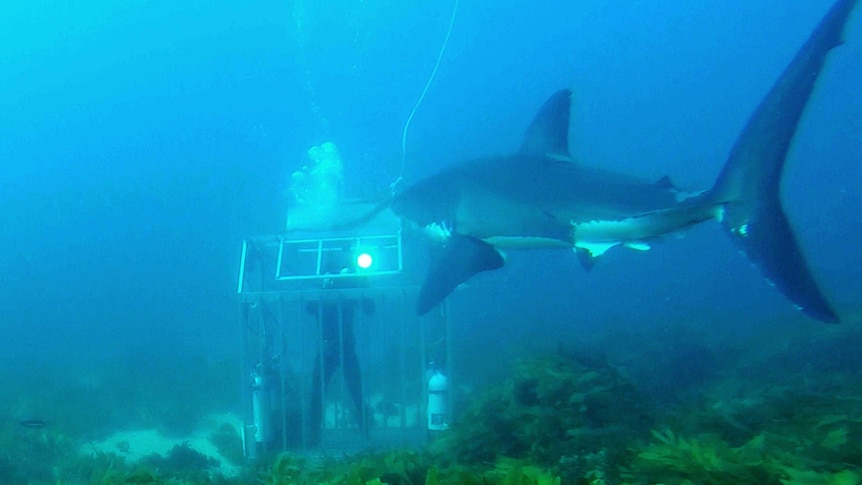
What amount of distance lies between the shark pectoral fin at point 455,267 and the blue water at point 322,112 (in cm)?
Result: 4062

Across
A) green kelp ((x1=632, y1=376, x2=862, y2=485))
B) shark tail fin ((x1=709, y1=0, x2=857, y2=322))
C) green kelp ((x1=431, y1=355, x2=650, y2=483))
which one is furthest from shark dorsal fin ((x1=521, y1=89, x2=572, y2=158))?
green kelp ((x1=632, y1=376, x2=862, y2=485))

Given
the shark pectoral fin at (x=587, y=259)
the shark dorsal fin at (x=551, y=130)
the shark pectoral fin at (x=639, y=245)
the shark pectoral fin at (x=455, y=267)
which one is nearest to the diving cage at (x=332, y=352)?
the shark pectoral fin at (x=455, y=267)

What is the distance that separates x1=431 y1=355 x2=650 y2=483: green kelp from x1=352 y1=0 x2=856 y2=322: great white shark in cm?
109

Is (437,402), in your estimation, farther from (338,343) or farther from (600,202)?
(600,202)

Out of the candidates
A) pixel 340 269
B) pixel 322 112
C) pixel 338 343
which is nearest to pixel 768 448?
pixel 338 343

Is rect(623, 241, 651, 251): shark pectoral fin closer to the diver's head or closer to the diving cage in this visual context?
the diving cage

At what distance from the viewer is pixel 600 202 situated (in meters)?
5.26

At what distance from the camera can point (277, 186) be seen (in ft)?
260

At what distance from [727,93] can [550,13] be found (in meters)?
39.1

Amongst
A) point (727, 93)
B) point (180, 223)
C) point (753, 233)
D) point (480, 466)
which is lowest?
point (480, 466)

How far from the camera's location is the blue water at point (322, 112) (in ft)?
197

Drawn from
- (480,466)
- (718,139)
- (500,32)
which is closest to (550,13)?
(500,32)

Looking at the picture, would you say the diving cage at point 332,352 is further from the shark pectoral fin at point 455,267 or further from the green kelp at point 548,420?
the green kelp at point 548,420

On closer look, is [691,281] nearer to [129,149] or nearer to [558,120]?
[558,120]
